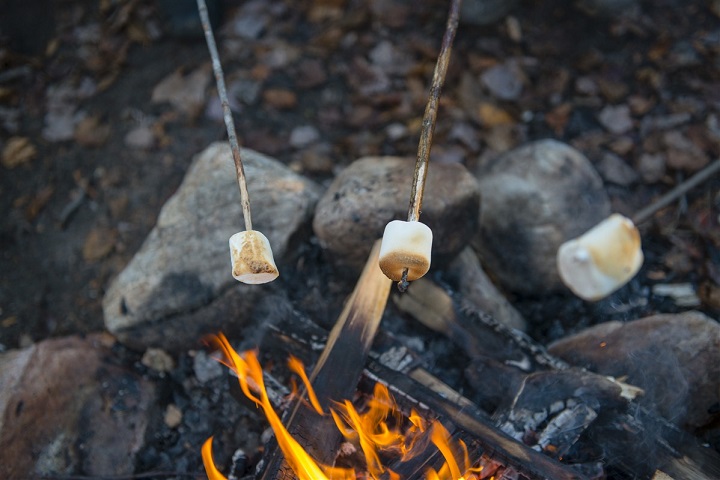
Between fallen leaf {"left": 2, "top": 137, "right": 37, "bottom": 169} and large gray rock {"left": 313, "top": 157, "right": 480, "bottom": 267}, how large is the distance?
7.00ft

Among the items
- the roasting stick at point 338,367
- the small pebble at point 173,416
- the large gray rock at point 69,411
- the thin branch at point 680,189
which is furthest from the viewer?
the thin branch at point 680,189

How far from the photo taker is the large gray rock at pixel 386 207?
235 centimetres

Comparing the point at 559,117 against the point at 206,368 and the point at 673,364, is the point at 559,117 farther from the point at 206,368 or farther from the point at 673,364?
the point at 206,368

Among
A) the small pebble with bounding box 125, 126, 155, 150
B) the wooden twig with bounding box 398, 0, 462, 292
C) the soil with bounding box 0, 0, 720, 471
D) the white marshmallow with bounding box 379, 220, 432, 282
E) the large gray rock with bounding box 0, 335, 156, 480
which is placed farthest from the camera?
the small pebble with bounding box 125, 126, 155, 150

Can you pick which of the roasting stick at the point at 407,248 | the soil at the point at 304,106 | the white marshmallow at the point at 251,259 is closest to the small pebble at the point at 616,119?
the soil at the point at 304,106

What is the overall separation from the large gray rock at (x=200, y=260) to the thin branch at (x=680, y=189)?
5.72 feet

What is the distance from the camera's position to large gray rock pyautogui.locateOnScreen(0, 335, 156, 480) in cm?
221

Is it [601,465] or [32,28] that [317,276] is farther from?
[32,28]

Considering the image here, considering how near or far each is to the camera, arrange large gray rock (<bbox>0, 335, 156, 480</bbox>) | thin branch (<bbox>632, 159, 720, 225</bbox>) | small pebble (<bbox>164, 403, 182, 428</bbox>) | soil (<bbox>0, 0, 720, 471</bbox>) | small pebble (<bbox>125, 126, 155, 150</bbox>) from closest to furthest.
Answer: large gray rock (<bbox>0, 335, 156, 480</bbox>)
small pebble (<bbox>164, 403, 182, 428</bbox>)
thin branch (<bbox>632, 159, 720, 225</bbox>)
soil (<bbox>0, 0, 720, 471</bbox>)
small pebble (<bbox>125, 126, 155, 150</bbox>)

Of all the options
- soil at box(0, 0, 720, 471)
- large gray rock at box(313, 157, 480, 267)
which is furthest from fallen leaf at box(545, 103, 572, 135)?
large gray rock at box(313, 157, 480, 267)

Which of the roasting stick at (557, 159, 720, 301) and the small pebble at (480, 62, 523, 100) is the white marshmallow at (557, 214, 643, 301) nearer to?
the roasting stick at (557, 159, 720, 301)

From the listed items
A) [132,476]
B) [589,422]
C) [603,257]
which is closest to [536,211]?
[603,257]

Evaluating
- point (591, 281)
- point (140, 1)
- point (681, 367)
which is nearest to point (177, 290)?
point (591, 281)

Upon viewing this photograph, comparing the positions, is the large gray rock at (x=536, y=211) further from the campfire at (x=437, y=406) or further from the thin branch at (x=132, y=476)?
the thin branch at (x=132, y=476)
